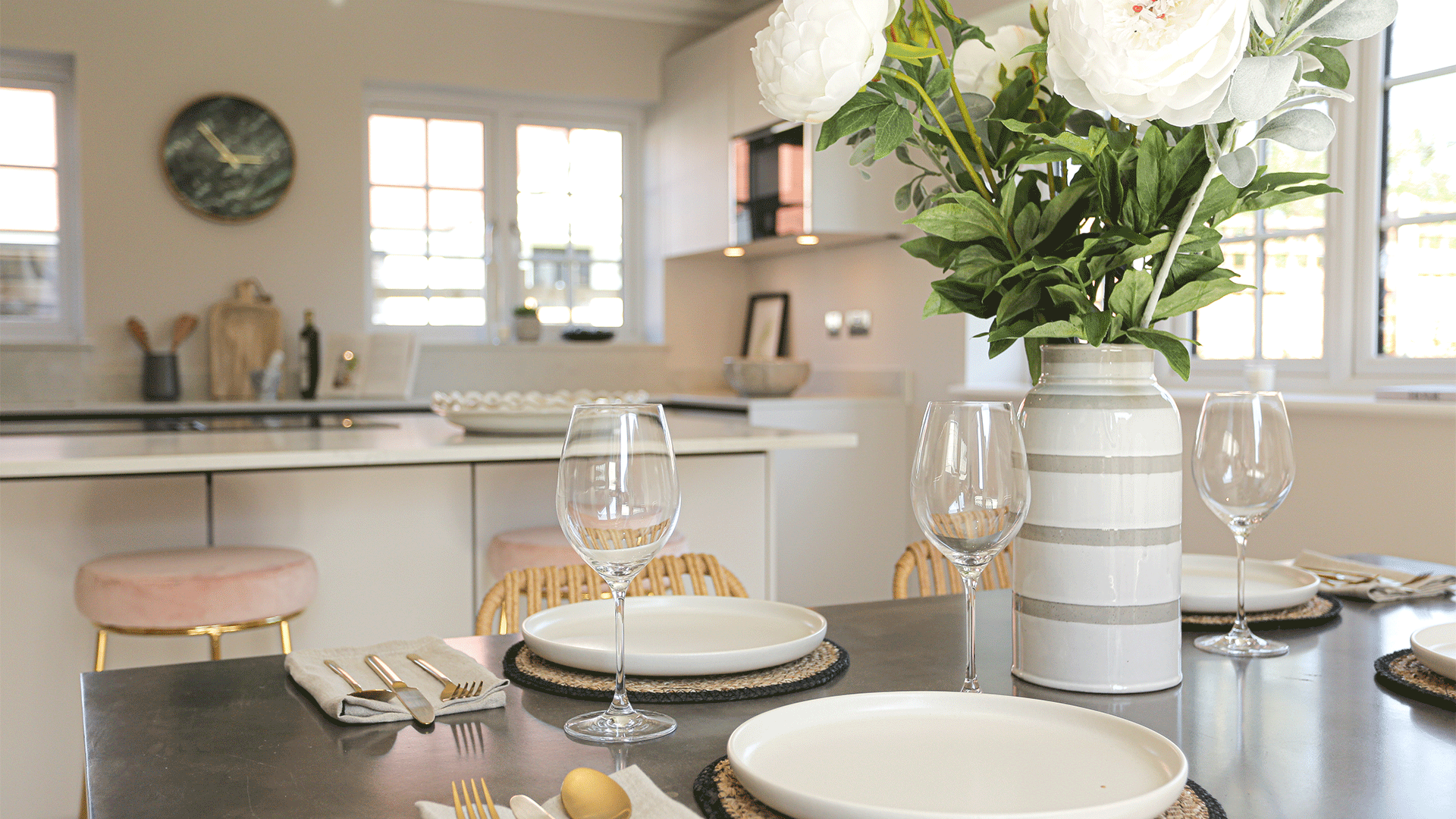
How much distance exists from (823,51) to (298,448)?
5.46ft

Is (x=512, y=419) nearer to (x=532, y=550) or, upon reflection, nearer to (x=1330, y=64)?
(x=532, y=550)

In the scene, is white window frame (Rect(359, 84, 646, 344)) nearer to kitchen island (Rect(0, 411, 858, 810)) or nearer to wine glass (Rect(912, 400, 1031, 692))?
kitchen island (Rect(0, 411, 858, 810))

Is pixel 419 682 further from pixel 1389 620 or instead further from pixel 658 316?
pixel 658 316

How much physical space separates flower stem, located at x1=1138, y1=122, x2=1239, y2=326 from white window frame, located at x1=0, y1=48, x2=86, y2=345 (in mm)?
4555

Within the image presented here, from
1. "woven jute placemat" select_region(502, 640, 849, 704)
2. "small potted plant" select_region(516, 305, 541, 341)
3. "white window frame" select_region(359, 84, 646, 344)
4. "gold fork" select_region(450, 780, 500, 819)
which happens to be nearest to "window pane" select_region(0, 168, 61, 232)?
"white window frame" select_region(359, 84, 646, 344)

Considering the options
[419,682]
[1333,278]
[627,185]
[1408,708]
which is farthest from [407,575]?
[627,185]

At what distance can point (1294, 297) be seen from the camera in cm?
302

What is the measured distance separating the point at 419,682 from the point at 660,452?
0.96 feet

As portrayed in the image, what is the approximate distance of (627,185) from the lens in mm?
5488

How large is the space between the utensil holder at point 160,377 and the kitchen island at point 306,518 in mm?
1845

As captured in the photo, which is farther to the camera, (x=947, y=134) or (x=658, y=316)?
(x=658, y=316)

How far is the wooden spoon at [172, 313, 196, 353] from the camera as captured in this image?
4508mm

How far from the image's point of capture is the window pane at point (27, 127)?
176 inches

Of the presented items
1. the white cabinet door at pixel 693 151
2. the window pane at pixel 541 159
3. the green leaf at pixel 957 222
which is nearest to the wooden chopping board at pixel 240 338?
the window pane at pixel 541 159
